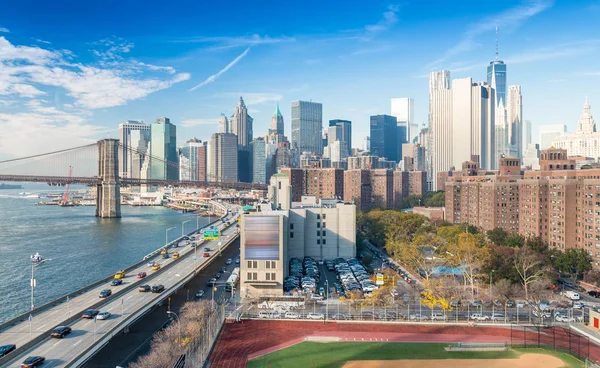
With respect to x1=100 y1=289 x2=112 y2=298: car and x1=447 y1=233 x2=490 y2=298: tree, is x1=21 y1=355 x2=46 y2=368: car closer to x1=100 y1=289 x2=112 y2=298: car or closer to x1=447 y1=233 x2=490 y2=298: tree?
x1=100 y1=289 x2=112 y2=298: car

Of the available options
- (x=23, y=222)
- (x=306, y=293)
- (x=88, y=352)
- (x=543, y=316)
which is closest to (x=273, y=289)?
(x=306, y=293)

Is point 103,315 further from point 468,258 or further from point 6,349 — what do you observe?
point 468,258

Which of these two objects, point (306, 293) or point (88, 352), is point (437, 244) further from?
point (88, 352)

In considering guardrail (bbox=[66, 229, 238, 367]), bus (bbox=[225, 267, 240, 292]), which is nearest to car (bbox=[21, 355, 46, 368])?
guardrail (bbox=[66, 229, 238, 367])

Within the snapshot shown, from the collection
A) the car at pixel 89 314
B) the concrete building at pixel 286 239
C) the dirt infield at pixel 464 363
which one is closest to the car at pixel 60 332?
the car at pixel 89 314

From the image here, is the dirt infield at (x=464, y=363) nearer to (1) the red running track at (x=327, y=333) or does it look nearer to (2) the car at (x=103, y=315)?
(1) the red running track at (x=327, y=333)

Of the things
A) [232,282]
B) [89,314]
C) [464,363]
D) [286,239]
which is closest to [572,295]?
[464,363]
